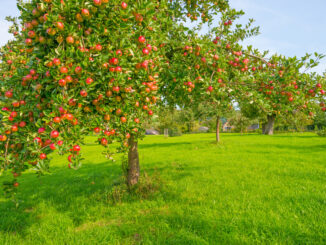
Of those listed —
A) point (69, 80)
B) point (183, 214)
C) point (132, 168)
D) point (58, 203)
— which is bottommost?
point (58, 203)

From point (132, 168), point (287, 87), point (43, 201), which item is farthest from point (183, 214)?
point (43, 201)

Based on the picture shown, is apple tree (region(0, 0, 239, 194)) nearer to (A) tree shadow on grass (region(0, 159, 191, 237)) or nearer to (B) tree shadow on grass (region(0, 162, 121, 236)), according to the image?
(B) tree shadow on grass (region(0, 162, 121, 236))

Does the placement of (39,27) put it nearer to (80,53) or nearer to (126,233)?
(80,53)

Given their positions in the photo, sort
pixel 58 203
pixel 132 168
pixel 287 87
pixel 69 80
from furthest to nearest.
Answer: pixel 132 168
pixel 58 203
pixel 287 87
pixel 69 80

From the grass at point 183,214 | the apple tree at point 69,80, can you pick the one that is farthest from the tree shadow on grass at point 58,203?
the apple tree at point 69,80

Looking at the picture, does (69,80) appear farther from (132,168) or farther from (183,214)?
(132,168)

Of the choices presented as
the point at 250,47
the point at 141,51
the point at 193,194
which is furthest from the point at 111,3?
the point at 193,194

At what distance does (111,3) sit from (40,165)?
8.80 ft

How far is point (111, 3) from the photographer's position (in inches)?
122

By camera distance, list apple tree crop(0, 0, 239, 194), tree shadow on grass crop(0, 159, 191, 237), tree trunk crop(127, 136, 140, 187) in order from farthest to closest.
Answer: tree trunk crop(127, 136, 140, 187) → tree shadow on grass crop(0, 159, 191, 237) → apple tree crop(0, 0, 239, 194)

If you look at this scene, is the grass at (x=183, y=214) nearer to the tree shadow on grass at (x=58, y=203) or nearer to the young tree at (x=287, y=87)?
the tree shadow on grass at (x=58, y=203)

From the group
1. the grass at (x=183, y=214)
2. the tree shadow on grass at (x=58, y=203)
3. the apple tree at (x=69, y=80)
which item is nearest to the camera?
the apple tree at (x=69, y=80)

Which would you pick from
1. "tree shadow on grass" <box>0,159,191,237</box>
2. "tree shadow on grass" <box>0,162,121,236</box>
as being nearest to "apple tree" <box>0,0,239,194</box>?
"tree shadow on grass" <box>0,162,121,236</box>

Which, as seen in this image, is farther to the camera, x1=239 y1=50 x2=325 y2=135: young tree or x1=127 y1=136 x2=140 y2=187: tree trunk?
x1=127 y1=136 x2=140 y2=187: tree trunk
